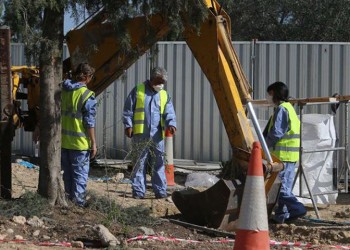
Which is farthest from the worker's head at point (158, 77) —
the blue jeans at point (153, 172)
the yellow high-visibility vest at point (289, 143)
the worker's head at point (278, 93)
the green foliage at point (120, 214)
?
the green foliage at point (120, 214)

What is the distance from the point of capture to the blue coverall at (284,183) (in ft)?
31.2

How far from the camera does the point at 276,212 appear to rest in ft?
31.6

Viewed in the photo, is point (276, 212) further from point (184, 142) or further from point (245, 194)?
point (184, 142)

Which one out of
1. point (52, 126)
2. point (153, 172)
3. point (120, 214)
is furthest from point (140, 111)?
point (120, 214)

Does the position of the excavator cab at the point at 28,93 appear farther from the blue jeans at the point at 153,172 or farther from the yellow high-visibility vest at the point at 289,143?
the yellow high-visibility vest at the point at 289,143

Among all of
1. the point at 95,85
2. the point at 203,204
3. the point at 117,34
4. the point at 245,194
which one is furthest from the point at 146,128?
the point at 245,194

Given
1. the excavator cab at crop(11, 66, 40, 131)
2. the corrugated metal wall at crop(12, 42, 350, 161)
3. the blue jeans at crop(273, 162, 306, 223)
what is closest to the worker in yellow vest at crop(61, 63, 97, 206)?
the blue jeans at crop(273, 162, 306, 223)

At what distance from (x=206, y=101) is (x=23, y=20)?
858 centimetres

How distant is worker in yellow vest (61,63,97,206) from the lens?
8.80m

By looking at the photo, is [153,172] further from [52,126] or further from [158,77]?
[52,126]

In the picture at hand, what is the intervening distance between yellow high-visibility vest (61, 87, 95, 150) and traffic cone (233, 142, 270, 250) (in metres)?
2.96

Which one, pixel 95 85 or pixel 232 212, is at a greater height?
pixel 95 85

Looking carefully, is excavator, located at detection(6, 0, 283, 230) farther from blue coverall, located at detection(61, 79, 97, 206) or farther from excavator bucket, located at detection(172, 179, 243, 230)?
blue coverall, located at detection(61, 79, 97, 206)

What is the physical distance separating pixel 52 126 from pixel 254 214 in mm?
2732
